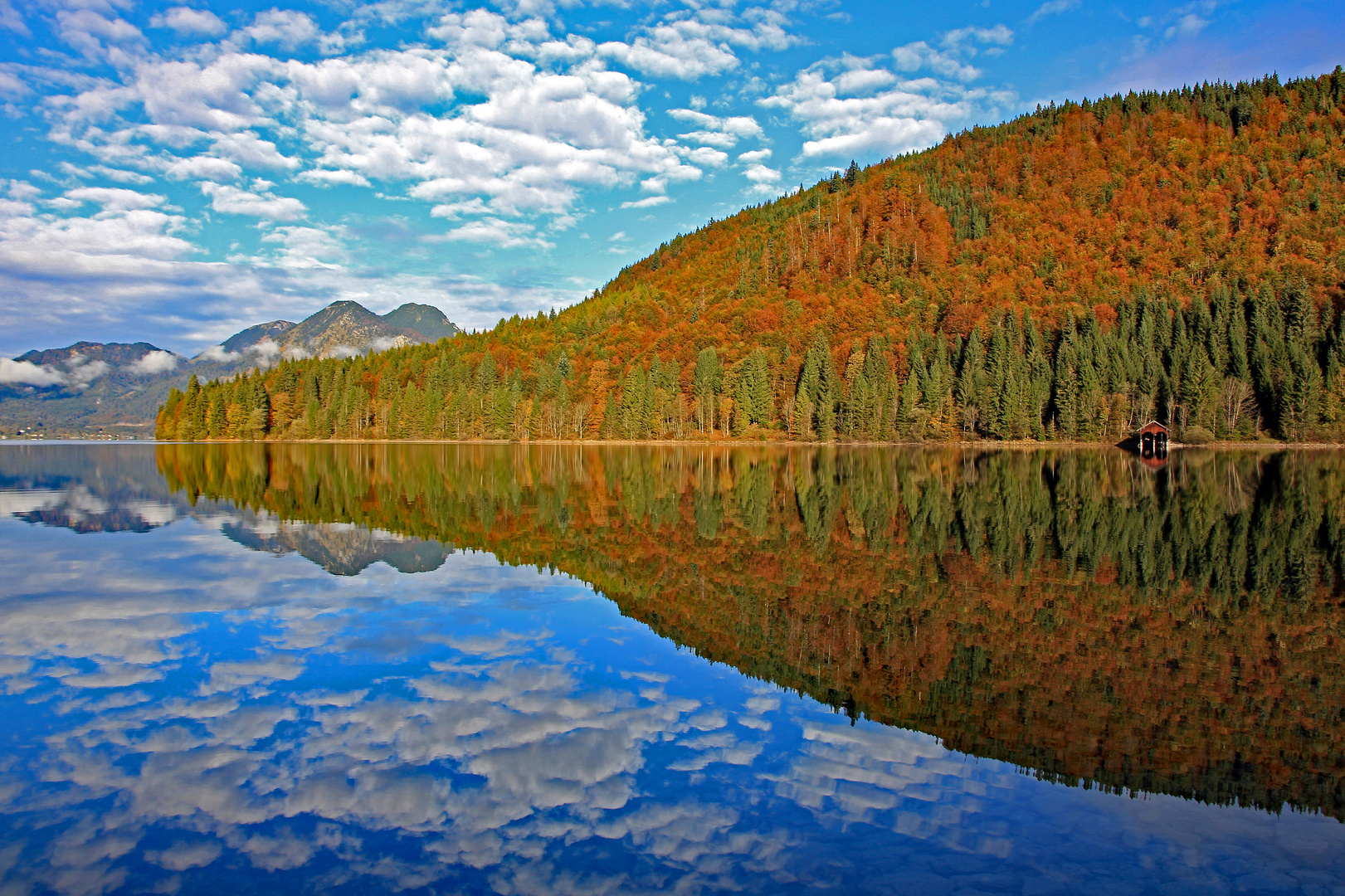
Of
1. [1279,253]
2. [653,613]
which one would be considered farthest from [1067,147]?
[653,613]

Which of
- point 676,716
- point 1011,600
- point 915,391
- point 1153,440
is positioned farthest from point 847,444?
point 676,716

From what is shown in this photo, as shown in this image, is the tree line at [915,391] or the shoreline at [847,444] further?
the tree line at [915,391]

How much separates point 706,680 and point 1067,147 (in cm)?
20895

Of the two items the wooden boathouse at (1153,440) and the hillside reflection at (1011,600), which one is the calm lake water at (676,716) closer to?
the hillside reflection at (1011,600)

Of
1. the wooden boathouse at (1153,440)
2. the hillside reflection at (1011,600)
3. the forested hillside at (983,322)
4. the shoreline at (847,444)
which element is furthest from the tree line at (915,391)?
the hillside reflection at (1011,600)

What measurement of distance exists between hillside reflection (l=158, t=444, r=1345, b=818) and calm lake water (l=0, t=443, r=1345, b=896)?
79mm

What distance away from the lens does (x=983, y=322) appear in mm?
125688

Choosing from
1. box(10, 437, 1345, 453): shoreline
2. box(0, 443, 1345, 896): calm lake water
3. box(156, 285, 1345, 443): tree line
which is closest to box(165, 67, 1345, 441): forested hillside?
box(156, 285, 1345, 443): tree line

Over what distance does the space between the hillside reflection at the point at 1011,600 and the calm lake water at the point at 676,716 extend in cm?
8

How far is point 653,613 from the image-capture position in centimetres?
1337

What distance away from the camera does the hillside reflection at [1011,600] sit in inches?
321

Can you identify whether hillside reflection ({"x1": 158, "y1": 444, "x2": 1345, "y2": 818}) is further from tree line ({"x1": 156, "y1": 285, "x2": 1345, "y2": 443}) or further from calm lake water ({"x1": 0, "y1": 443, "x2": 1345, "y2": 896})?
tree line ({"x1": 156, "y1": 285, "x2": 1345, "y2": 443})

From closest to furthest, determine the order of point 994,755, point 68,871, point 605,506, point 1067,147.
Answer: point 68,871
point 994,755
point 605,506
point 1067,147

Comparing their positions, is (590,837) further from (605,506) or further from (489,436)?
(489,436)
